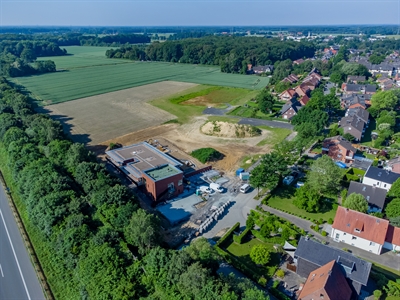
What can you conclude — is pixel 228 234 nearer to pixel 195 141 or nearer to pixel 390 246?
pixel 390 246

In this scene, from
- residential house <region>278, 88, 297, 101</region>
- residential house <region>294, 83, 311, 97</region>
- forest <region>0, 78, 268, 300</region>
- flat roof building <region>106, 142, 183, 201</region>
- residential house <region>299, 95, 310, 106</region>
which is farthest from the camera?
residential house <region>278, 88, 297, 101</region>

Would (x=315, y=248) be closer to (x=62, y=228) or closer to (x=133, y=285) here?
(x=133, y=285)

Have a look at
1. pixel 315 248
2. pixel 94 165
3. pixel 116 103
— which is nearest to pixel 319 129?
pixel 315 248

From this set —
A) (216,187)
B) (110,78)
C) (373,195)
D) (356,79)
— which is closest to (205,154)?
(216,187)

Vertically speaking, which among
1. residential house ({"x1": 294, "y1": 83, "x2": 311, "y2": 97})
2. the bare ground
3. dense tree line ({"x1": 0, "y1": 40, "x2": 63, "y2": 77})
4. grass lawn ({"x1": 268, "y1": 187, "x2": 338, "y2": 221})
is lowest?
grass lawn ({"x1": 268, "y1": 187, "x2": 338, "y2": 221})

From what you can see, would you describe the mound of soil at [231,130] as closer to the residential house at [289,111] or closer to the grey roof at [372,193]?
the residential house at [289,111]

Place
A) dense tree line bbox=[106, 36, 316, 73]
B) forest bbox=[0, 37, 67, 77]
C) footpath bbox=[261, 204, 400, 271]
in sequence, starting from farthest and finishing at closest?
1. dense tree line bbox=[106, 36, 316, 73]
2. forest bbox=[0, 37, 67, 77]
3. footpath bbox=[261, 204, 400, 271]

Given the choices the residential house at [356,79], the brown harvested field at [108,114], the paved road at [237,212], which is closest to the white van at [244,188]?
the paved road at [237,212]

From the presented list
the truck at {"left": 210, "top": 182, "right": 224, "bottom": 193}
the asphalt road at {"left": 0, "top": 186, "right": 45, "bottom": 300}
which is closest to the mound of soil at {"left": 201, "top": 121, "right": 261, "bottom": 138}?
the truck at {"left": 210, "top": 182, "right": 224, "bottom": 193}

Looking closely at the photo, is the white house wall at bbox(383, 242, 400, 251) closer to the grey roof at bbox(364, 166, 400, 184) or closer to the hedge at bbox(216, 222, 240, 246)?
the grey roof at bbox(364, 166, 400, 184)
